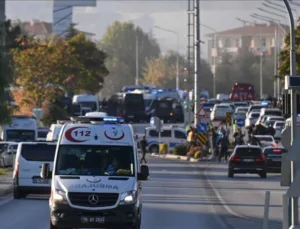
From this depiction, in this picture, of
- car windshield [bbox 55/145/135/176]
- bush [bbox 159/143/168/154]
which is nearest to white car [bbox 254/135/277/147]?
bush [bbox 159/143/168/154]

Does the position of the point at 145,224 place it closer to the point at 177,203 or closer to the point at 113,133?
the point at 113,133

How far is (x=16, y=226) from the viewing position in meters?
22.3

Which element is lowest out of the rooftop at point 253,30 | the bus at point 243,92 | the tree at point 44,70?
the bus at point 243,92

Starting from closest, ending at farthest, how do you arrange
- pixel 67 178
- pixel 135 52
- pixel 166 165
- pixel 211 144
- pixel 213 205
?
pixel 67 178 → pixel 213 205 → pixel 166 165 → pixel 211 144 → pixel 135 52

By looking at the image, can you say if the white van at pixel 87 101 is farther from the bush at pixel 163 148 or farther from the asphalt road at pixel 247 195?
the asphalt road at pixel 247 195

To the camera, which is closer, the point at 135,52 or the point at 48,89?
the point at 48,89

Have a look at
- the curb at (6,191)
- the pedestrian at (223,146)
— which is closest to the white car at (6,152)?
the pedestrian at (223,146)

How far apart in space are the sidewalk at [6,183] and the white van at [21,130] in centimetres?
936

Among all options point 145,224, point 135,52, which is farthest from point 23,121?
point 135,52

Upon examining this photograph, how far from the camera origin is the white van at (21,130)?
181 feet

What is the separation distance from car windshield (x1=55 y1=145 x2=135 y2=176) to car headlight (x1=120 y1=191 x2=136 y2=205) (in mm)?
718

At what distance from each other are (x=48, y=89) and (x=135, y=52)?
399 feet

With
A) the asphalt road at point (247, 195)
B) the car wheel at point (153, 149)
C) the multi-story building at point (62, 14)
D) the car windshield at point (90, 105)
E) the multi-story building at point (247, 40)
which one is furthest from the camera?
the multi-story building at point (247, 40)

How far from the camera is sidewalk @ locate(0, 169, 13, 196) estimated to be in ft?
110
